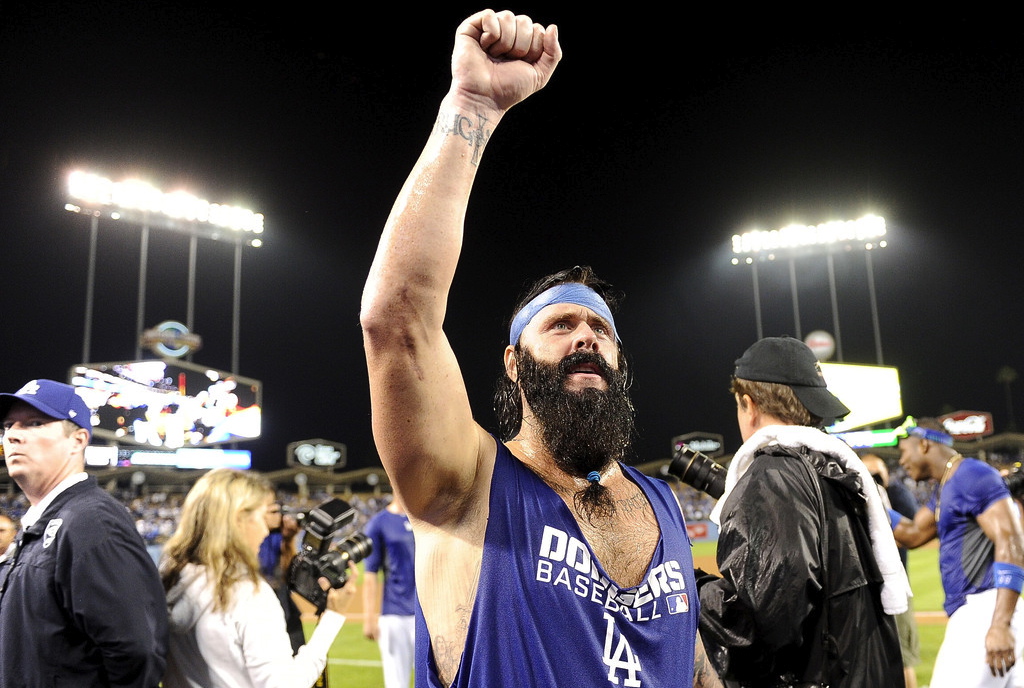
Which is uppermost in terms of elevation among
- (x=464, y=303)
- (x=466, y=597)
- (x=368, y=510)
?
(x=464, y=303)

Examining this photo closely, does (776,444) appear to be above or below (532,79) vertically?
below

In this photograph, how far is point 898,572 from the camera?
2898 mm

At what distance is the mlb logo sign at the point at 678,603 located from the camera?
6.03 feet

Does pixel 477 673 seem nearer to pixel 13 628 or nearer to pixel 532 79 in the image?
pixel 532 79

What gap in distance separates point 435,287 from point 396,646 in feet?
21.7

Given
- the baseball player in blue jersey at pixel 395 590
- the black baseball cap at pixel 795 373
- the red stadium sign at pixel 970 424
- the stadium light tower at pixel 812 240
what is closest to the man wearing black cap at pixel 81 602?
the black baseball cap at pixel 795 373

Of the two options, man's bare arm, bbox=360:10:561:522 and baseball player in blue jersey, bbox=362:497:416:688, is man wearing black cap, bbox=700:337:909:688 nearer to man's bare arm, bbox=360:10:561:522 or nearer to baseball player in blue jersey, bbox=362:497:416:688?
man's bare arm, bbox=360:10:561:522

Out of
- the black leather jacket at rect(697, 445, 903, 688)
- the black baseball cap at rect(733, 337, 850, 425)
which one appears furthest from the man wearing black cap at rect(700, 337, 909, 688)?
the black baseball cap at rect(733, 337, 850, 425)

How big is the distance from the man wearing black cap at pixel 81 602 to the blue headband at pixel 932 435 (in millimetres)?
5598

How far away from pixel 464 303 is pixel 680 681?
3999 cm

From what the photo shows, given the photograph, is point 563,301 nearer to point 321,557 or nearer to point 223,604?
point 223,604

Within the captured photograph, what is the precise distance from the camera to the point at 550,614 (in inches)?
63.8

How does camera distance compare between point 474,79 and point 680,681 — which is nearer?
point 474,79

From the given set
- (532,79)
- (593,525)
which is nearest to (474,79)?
(532,79)
